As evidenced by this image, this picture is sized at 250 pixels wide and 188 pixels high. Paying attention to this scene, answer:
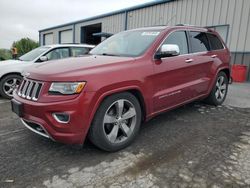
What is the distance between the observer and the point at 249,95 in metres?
7.09

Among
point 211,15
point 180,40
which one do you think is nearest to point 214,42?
point 180,40

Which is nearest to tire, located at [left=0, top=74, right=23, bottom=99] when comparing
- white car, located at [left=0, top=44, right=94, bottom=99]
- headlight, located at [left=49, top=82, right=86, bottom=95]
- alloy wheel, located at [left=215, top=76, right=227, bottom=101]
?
white car, located at [left=0, top=44, right=94, bottom=99]

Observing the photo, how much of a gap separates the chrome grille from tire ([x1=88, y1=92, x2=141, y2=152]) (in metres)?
0.77

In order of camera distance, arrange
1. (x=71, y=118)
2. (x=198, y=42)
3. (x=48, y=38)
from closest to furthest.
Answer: (x=71, y=118) < (x=198, y=42) < (x=48, y=38)

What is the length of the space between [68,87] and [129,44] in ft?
5.43

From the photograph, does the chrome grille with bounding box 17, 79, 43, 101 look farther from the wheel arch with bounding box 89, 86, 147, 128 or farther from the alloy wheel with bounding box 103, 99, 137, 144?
the alloy wheel with bounding box 103, 99, 137, 144

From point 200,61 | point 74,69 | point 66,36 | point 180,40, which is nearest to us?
point 74,69

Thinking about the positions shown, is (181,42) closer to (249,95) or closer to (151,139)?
(151,139)

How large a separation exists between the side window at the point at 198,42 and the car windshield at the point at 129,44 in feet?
3.22

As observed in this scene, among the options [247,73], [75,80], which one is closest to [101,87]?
[75,80]

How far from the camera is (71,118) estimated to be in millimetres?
2666

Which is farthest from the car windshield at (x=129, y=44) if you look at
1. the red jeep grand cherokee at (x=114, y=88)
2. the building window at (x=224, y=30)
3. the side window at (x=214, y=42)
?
the building window at (x=224, y=30)

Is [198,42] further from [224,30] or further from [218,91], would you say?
[224,30]

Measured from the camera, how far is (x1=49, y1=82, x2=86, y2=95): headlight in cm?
270
